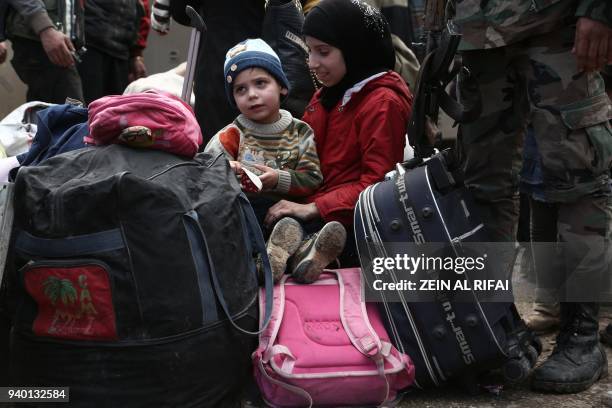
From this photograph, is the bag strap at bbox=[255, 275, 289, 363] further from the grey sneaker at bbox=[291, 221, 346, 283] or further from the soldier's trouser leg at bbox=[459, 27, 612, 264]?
the soldier's trouser leg at bbox=[459, 27, 612, 264]

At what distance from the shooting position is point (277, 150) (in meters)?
3.13

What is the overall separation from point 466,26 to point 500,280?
2.88ft

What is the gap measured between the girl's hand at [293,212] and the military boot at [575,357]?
3.03 ft

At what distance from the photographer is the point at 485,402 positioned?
256 cm

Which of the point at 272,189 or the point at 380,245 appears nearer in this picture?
the point at 380,245

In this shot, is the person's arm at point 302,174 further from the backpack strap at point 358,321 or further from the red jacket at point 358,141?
the backpack strap at point 358,321

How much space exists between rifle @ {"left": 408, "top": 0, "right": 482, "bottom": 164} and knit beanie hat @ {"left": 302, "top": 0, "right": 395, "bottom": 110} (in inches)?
18.8

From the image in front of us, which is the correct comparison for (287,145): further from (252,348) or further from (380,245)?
(252,348)

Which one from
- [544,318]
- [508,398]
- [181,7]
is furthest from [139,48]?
[508,398]

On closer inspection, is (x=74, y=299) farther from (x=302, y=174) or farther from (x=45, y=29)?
(x=45, y=29)

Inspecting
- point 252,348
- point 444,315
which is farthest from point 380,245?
point 252,348

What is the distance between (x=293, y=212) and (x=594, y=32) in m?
1.19

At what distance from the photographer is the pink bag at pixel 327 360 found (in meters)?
2.43

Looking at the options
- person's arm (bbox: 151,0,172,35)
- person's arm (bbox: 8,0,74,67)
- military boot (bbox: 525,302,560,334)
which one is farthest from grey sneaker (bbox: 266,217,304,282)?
person's arm (bbox: 8,0,74,67)
